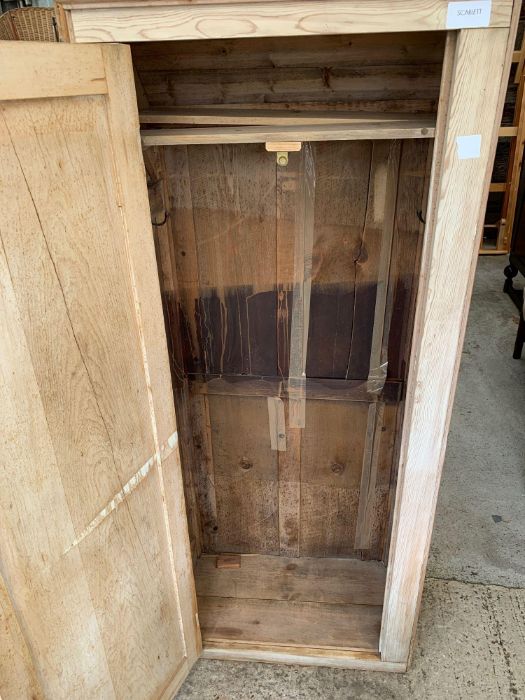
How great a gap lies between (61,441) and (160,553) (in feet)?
1.87

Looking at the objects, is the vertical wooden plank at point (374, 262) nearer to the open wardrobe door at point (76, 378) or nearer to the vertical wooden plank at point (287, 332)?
the vertical wooden plank at point (287, 332)

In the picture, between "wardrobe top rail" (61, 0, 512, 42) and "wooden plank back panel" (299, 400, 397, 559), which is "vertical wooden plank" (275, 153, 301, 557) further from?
"wardrobe top rail" (61, 0, 512, 42)

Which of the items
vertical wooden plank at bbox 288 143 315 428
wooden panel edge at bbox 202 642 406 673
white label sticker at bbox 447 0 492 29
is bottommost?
wooden panel edge at bbox 202 642 406 673

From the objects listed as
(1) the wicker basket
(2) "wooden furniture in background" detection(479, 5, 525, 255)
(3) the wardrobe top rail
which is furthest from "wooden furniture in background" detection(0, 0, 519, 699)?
(2) "wooden furniture in background" detection(479, 5, 525, 255)

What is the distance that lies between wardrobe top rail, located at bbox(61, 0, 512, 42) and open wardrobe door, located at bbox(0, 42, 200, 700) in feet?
0.20

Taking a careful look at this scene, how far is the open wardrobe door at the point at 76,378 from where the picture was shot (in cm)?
97

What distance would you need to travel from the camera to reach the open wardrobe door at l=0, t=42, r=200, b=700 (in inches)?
38.2

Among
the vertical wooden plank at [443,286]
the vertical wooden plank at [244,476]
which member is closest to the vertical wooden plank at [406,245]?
the vertical wooden plank at [443,286]

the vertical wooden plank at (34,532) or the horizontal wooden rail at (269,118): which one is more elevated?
the horizontal wooden rail at (269,118)

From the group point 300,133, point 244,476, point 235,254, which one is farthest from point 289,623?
point 300,133

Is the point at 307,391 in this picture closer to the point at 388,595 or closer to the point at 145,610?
the point at 388,595

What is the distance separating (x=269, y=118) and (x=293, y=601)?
1560 mm

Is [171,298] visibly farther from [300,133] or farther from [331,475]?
[331,475]

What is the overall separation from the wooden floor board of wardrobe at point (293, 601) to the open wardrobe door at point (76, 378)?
1.70 feet
